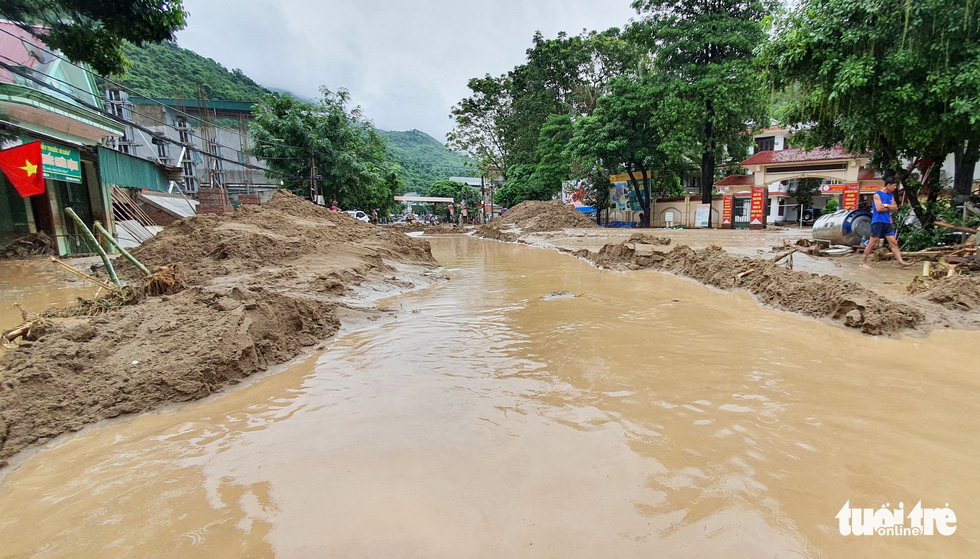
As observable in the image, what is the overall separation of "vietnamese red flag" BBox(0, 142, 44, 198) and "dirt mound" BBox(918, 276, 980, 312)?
596 inches

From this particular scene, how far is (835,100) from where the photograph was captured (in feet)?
27.3

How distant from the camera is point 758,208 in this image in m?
22.1

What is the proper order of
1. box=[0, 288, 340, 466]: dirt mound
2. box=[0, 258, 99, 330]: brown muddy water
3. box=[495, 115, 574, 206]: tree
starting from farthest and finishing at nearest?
box=[495, 115, 574, 206]: tree
box=[0, 258, 99, 330]: brown muddy water
box=[0, 288, 340, 466]: dirt mound

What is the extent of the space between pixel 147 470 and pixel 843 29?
11.5 m

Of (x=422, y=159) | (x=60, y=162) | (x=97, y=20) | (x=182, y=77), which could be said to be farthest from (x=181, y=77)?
(x=422, y=159)

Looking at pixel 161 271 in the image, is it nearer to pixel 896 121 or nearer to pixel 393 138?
pixel 896 121

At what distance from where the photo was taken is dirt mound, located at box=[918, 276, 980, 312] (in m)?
4.80

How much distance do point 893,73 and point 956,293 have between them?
15.7 feet

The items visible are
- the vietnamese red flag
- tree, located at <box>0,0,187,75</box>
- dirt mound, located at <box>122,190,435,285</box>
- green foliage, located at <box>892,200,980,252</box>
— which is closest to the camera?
dirt mound, located at <box>122,190,435,285</box>

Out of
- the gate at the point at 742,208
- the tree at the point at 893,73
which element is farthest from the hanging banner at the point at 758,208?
the tree at the point at 893,73

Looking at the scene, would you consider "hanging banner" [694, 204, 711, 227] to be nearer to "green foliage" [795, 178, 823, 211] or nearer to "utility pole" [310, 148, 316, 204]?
"green foliage" [795, 178, 823, 211]

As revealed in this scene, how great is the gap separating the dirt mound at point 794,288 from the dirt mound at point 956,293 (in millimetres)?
631

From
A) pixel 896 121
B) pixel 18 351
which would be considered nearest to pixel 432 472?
pixel 18 351

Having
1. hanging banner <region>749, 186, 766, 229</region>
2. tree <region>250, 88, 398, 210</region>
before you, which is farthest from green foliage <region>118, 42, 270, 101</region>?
hanging banner <region>749, 186, 766, 229</region>
